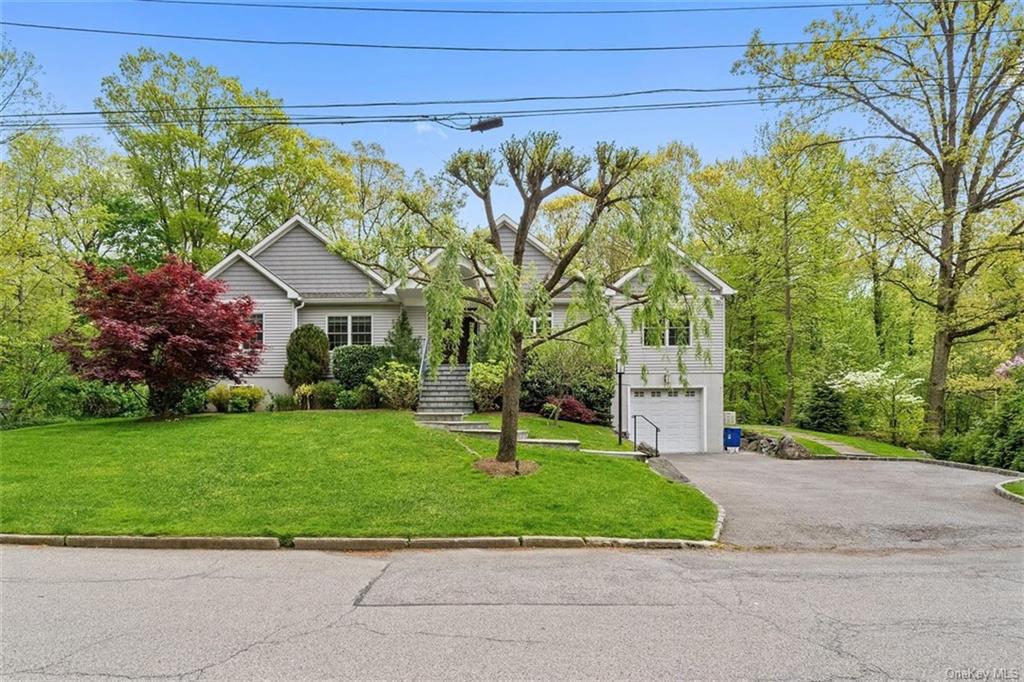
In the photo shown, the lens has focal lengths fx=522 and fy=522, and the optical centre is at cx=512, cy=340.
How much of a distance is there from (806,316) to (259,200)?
27.4 m

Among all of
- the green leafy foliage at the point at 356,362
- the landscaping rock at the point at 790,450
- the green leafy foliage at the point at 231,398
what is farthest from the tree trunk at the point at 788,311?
the green leafy foliage at the point at 231,398

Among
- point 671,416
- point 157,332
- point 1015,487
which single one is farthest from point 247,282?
point 1015,487

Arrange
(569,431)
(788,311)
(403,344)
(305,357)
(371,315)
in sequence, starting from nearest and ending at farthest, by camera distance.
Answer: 1. (569,431)
2. (305,357)
3. (403,344)
4. (371,315)
5. (788,311)

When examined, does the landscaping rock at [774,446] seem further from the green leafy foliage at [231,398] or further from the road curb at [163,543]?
the green leafy foliage at [231,398]

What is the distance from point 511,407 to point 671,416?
11.3 m

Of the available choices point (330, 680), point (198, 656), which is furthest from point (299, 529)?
point (330, 680)

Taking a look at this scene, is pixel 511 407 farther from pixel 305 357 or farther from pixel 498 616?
pixel 305 357

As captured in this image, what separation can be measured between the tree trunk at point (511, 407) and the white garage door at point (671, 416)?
33.5 feet

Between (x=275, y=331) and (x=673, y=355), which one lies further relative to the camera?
(x=673, y=355)

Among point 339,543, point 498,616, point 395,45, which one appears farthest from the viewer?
point 395,45

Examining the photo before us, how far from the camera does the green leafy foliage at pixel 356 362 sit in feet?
56.0

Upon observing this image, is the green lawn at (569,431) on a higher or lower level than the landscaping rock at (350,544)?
higher

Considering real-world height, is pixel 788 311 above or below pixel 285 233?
below

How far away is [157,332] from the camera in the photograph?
12.8m
